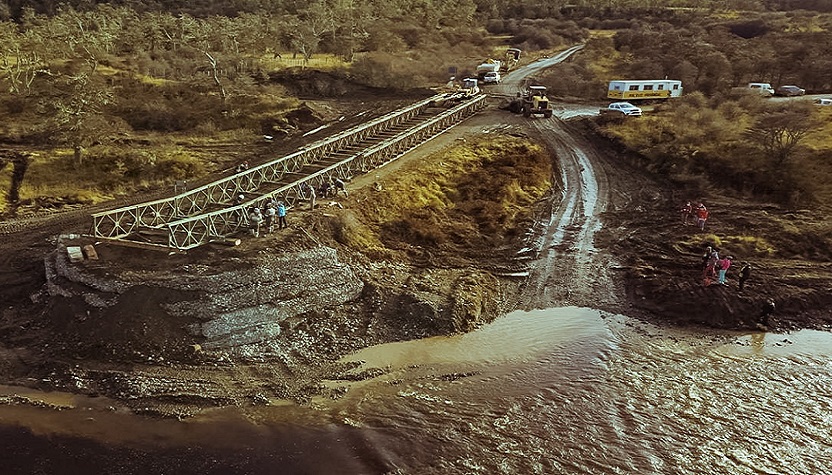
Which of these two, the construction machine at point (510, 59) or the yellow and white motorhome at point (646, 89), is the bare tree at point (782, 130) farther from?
the construction machine at point (510, 59)

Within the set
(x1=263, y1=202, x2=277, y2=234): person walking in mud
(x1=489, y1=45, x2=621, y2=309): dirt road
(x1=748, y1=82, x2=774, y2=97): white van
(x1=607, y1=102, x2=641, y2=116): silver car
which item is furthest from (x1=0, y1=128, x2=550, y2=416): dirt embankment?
(x1=748, y1=82, x2=774, y2=97): white van

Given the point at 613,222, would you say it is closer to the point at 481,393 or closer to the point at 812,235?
the point at 812,235

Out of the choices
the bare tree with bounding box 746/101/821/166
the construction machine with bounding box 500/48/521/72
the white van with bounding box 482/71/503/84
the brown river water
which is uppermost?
the construction machine with bounding box 500/48/521/72

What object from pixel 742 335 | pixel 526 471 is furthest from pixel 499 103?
pixel 526 471

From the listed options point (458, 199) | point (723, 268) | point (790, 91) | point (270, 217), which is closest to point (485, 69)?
point (790, 91)

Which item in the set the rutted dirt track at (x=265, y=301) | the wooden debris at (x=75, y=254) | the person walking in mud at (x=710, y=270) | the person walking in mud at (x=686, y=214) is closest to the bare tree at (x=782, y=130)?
the person walking in mud at (x=686, y=214)

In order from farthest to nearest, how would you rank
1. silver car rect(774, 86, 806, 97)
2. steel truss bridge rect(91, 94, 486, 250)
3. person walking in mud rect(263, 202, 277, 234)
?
silver car rect(774, 86, 806, 97), person walking in mud rect(263, 202, 277, 234), steel truss bridge rect(91, 94, 486, 250)

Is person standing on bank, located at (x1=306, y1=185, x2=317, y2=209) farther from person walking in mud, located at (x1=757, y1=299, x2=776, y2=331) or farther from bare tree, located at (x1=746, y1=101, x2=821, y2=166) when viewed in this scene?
bare tree, located at (x1=746, y1=101, x2=821, y2=166)
